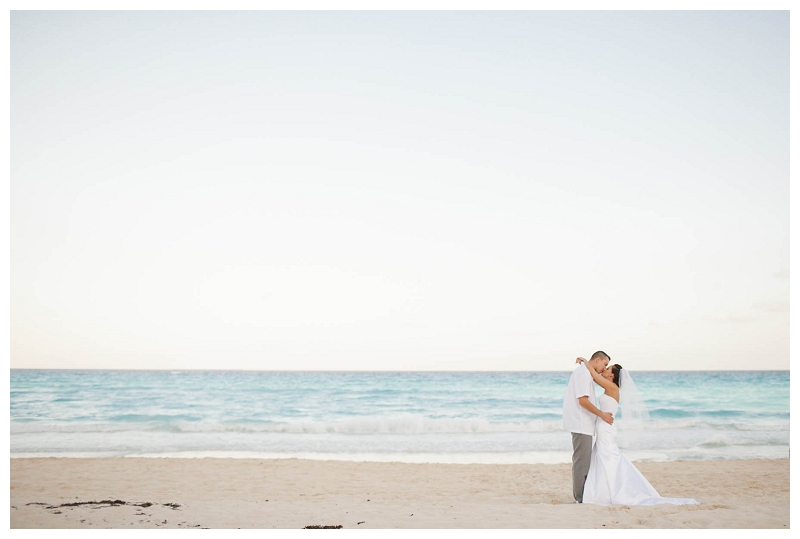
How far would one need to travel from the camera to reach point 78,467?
9750mm

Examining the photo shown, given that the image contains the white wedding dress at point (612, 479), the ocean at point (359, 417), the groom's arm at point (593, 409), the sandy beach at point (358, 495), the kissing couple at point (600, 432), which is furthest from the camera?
the ocean at point (359, 417)

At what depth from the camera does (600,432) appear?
670 cm

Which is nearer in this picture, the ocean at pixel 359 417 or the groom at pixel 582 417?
the groom at pixel 582 417

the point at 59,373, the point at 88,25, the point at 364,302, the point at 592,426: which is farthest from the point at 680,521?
the point at 59,373

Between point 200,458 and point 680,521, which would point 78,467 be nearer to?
point 200,458

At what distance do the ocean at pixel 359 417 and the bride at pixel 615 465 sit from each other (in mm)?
4631

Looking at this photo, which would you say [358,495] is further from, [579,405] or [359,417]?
[359,417]

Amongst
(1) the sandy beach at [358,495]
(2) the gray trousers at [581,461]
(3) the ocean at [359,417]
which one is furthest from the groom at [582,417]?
(3) the ocean at [359,417]

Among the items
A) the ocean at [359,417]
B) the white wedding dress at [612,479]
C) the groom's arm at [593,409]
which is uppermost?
the groom's arm at [593,409]

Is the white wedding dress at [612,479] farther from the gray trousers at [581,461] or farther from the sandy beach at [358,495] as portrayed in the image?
the sandy beach at [358,495]

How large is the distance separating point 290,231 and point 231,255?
204cm

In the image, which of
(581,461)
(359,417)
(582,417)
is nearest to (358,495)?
(581,461)

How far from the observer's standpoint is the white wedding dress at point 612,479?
6297 mm

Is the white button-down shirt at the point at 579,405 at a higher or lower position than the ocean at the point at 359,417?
higher
